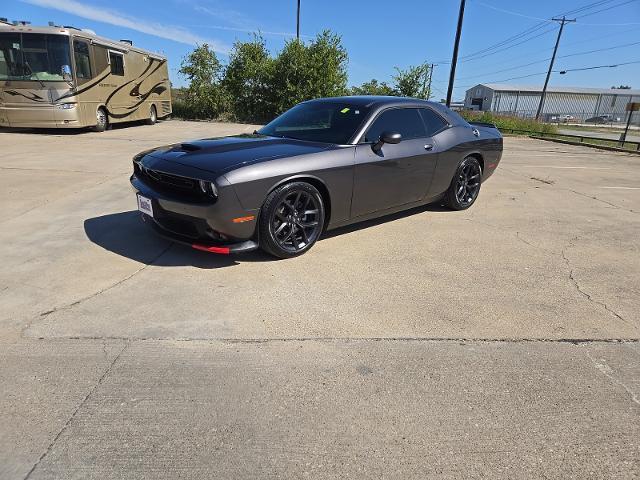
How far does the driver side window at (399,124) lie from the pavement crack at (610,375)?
107 inches

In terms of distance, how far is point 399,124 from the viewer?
4.77m

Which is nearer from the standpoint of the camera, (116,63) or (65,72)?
(65,72)

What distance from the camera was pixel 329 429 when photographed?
2.03 m

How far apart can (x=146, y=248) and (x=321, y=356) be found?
2346 mm

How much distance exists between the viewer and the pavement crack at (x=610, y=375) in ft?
7.67

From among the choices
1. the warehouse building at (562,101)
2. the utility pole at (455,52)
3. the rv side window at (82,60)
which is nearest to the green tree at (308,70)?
the utility pole at (455,52)

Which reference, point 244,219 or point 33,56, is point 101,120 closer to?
point 33,56

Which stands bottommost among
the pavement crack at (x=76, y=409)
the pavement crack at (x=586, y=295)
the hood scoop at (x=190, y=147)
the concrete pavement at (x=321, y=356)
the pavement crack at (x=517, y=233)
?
the pavement crack at (x=76, y=409)

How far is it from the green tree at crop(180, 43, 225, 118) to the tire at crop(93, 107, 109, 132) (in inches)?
404

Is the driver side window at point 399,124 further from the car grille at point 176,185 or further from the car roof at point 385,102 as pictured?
the car grille at point 176,185

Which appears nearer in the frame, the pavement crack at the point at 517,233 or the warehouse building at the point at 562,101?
the pavement crack at the point at 517,233

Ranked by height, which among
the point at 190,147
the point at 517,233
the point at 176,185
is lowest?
the point at 517,233

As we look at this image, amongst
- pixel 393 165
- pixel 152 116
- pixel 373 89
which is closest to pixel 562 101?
pixel 373 89

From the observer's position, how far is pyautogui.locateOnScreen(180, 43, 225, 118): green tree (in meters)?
24.7
